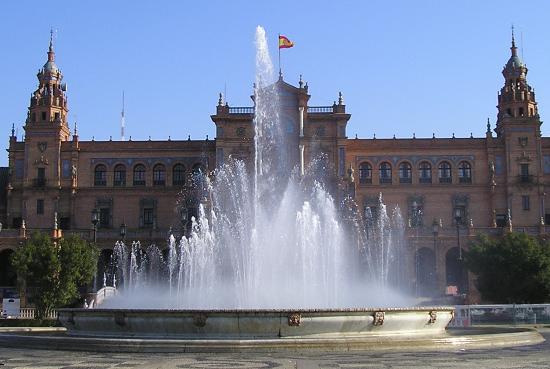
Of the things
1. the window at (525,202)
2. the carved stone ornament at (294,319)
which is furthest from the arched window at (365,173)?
the carved stone ornament at (294,319)

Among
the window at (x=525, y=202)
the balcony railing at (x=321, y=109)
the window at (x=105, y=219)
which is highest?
the balcony railing at (x=321, y=109)

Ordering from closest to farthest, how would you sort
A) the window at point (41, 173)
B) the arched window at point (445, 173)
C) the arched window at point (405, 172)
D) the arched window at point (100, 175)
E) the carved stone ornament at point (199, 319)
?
1. the carved stone ornament at point (199, 319)
2. the window at point (41, 173)
3. the arched window at point (445, 173)
4. the arched window at point (405, 172)
5. the arched window at point (100, 175)

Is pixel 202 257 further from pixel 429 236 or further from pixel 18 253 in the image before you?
pixel 429 236

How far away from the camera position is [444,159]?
82.5 meters

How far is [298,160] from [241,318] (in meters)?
54.5

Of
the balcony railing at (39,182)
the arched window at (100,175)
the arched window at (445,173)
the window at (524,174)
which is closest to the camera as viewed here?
the window at (524,174)

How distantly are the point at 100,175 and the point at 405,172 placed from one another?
3049cm

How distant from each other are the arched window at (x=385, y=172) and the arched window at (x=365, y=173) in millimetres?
1106

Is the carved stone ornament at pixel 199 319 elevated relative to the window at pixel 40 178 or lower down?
lower down

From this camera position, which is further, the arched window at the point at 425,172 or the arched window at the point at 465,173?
the arched window at the point at 425,172

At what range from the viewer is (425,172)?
82.9 metres

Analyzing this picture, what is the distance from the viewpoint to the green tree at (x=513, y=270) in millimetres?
56094

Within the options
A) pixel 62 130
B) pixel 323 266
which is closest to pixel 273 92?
pixel 62 130

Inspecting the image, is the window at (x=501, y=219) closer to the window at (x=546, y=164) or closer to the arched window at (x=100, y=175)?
the window at (x=546, y=164)
